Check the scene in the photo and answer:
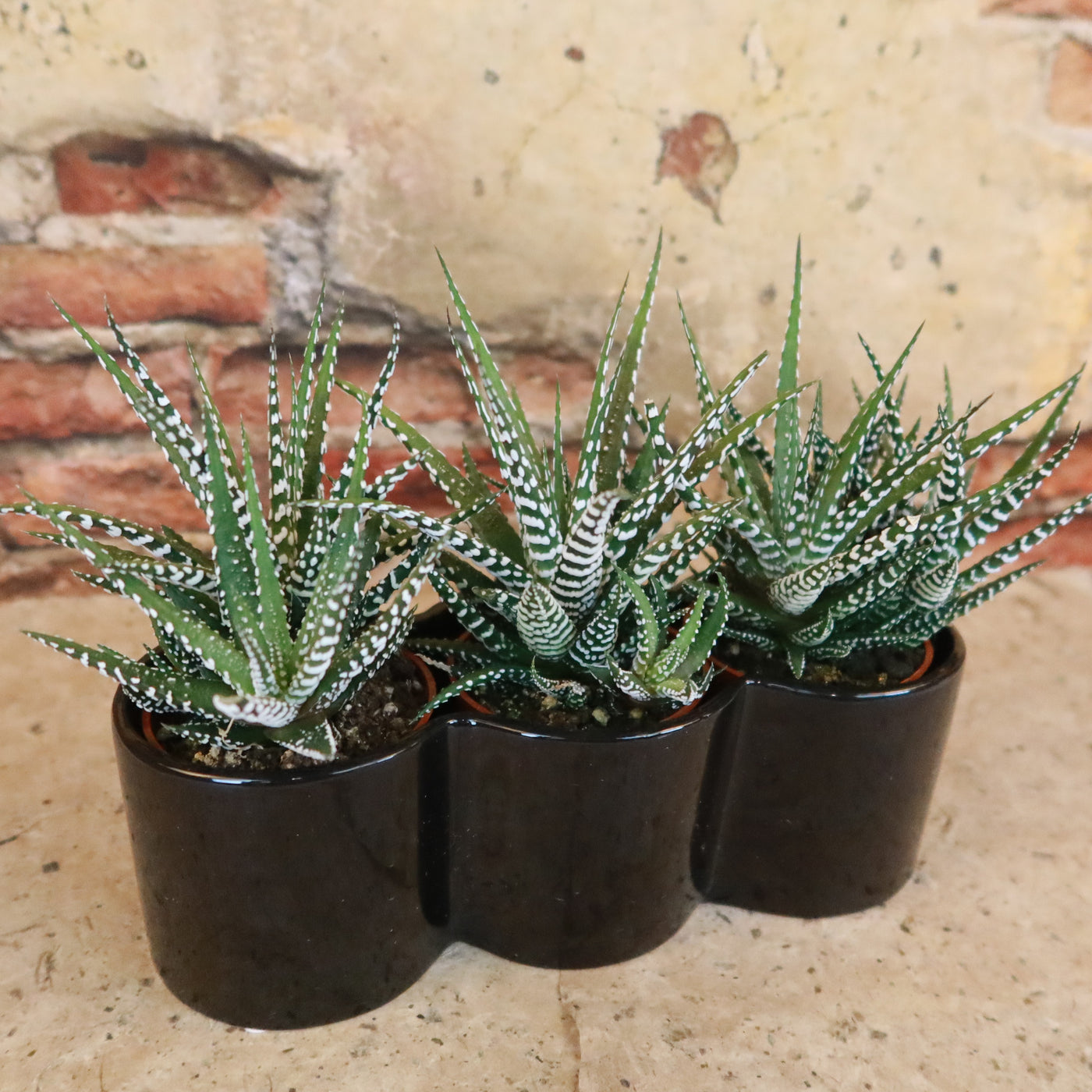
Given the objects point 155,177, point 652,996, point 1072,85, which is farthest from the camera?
point 1072,85

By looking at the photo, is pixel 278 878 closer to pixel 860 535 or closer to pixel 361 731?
pixel 361 731

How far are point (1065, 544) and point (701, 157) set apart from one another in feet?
2.26

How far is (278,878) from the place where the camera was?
1.87 ft

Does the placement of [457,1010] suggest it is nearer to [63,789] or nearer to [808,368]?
[63,789]

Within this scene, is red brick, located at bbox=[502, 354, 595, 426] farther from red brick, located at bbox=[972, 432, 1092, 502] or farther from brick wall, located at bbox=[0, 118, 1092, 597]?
red brick, located at bbox=[972, 432, 1092, 502]

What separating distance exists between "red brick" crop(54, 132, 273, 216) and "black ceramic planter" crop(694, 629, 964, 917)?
0.70 m

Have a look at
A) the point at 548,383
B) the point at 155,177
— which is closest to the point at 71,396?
the point at 155,177

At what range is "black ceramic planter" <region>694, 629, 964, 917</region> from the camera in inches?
26.8

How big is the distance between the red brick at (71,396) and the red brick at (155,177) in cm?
15

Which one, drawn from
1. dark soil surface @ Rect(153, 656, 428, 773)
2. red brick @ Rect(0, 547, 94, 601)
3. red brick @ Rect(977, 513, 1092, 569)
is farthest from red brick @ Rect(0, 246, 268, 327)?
red brick @ Rect(977, 513, 1092, 569)

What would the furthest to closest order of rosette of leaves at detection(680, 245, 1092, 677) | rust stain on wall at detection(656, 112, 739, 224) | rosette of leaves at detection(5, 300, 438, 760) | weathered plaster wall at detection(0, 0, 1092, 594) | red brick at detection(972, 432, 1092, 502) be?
red brick at detection(972, 432, 1092, 502)
rust stain on wall at detection(656, 112, 739, 224)
weathered plaster wall at detection(0, 0, 1092, 594)
rosette of leaves at detection(680, 245, 1092, 677)
rosette of leaves at detection(5, 300, 438, 760)

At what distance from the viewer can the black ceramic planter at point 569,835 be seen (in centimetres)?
62

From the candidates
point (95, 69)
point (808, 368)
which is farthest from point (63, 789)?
point (808, 368)

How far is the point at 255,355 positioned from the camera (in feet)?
3.62
